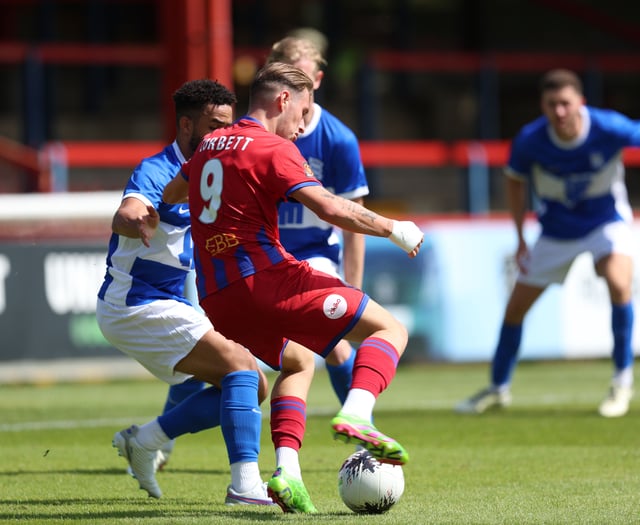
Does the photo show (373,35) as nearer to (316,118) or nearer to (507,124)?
(507,124)

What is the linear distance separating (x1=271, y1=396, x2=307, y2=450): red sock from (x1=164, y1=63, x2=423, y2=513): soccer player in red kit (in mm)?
11

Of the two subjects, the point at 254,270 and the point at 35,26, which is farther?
the point at 35,26

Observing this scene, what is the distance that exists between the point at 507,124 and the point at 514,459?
17.9m

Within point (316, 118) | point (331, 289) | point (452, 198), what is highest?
point (316, 118)

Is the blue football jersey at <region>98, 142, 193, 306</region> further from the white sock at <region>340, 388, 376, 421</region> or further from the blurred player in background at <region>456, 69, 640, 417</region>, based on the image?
the blurred player in background at <region>456, 69, 640, 417</region>

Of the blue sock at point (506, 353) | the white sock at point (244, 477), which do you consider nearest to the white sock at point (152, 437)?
the white sock at point (244, 477)

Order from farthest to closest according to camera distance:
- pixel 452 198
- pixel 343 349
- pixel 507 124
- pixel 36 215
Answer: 1. pixel 507 124
2. pixel 452 198
3. pixel 36 215
4. pixel 343 349

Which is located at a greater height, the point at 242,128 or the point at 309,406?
the point at 242,128

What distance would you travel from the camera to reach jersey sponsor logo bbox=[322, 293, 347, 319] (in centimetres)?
488

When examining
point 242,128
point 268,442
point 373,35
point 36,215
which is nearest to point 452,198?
point 373,35

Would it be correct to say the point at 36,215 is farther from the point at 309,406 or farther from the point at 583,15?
the point at 583,15

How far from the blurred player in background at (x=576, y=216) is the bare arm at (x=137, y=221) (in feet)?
14.1

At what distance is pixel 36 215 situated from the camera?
12094 millimetres

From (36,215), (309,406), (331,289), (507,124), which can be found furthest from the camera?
(507,124)
